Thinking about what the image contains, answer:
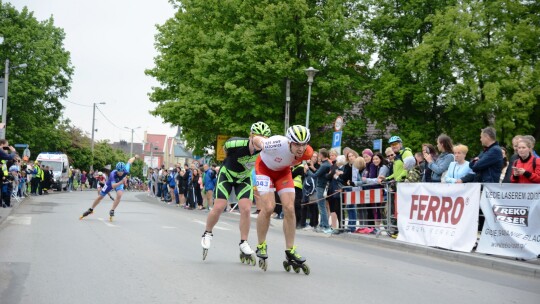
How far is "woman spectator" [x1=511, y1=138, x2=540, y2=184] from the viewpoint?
1212cm

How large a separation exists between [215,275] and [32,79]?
56.0m

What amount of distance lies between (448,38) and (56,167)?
102 ft

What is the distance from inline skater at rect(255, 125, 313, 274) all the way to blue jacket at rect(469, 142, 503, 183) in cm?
476

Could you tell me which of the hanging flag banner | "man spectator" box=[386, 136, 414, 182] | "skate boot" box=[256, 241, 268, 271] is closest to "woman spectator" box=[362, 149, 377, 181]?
"man spectator" box=[386, 136, 414, 182]

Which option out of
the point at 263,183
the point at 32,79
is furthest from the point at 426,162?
the point at 32,79

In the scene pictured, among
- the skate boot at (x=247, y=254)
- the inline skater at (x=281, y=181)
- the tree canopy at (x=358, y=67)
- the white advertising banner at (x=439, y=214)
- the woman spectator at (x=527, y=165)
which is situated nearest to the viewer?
the inline skater at (x=281, y=181)

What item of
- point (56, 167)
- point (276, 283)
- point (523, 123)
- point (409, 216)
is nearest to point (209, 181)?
point (409, 216)

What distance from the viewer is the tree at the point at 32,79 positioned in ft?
199

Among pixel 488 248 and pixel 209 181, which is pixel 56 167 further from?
pixel 488 248

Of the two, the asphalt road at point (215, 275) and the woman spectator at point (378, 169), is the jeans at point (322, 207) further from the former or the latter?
the asphalt road at point (215, 275)

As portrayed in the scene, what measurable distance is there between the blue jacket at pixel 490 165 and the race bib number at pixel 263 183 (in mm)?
5040

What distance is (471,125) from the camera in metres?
41.4

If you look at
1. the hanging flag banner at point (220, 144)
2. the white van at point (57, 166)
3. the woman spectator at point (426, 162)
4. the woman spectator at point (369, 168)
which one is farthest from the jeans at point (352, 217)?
the white van at point (57, 166)

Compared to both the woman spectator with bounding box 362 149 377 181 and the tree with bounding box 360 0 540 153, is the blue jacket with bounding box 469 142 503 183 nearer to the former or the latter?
the woman spectator with bounding box 362 149 377 181
